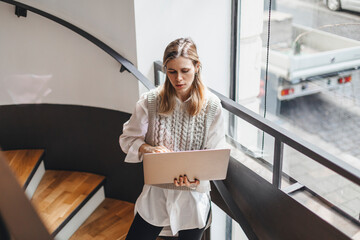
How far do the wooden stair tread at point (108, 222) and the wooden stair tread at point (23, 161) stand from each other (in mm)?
568

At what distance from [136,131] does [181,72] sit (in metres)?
0.39

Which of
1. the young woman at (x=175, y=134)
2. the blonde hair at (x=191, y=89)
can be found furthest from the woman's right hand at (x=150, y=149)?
the blonde hair at (x=191, y=89)

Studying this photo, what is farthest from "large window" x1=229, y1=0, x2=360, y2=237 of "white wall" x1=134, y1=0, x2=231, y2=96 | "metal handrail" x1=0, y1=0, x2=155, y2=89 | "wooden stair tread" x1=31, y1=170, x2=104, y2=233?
"wooden stair tread" x1=31, y1=170, x2=104, y2=233

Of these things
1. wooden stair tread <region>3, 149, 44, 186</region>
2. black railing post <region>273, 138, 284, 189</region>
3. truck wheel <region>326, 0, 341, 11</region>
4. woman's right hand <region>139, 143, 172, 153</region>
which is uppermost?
truck wheel <region>326, 0, 341, 11</region>

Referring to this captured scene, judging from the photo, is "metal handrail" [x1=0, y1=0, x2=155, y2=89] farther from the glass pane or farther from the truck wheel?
the truck wheel

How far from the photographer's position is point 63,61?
344 cm

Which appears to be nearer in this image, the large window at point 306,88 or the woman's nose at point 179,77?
the woman's nose at point 179,77

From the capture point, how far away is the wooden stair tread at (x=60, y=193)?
3121 millimetres

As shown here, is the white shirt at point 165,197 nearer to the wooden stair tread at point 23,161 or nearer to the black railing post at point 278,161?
the black railing post at point 278,161

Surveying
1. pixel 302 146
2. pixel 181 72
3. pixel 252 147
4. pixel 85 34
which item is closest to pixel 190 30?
pixel 85 34

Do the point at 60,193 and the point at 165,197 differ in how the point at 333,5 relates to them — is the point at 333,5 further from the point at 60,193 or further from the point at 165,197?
the point at 60,193

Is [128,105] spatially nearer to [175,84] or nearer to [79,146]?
[79,146]

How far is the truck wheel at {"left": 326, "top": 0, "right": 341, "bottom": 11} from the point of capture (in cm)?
264

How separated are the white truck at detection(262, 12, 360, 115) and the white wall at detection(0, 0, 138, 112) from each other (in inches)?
40.4
